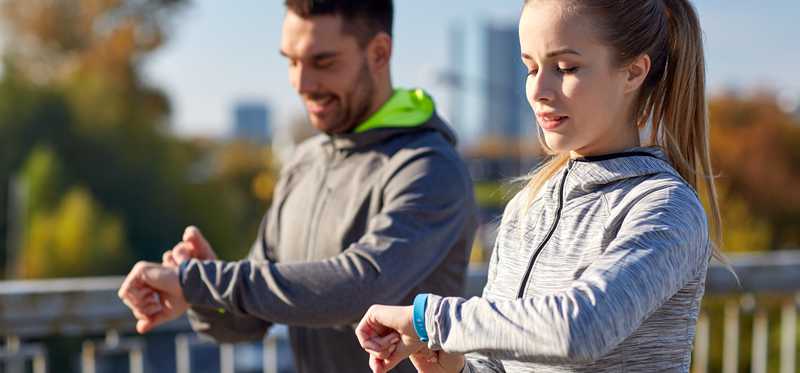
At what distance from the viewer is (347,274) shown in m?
1.94

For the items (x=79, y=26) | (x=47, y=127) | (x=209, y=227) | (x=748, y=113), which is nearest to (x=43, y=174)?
(x=47, y=127)

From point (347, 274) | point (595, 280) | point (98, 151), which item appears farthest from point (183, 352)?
point (98, 151)

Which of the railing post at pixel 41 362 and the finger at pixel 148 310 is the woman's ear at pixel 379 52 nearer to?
the finger at pixel 148 310

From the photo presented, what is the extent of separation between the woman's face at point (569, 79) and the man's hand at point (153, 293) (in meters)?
0.96

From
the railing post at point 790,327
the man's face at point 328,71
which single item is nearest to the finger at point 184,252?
the man's face at point 328,71

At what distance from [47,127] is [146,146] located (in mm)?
2934

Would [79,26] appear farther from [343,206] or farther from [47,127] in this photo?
[343,206]

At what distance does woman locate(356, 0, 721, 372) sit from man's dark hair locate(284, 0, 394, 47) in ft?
2.82

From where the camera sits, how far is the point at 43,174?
2602cm

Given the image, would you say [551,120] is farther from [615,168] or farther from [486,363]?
[486,363]

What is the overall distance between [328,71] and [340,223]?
37cm

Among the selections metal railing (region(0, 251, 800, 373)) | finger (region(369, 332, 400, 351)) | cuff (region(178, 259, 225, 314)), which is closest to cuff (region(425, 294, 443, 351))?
finger (region(369, 332, 400, 351))

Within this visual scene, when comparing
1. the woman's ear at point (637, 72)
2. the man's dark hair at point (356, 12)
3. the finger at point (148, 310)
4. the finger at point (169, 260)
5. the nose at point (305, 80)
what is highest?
the man's dark hair at point (356, 12)

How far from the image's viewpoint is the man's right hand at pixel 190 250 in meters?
2.18
